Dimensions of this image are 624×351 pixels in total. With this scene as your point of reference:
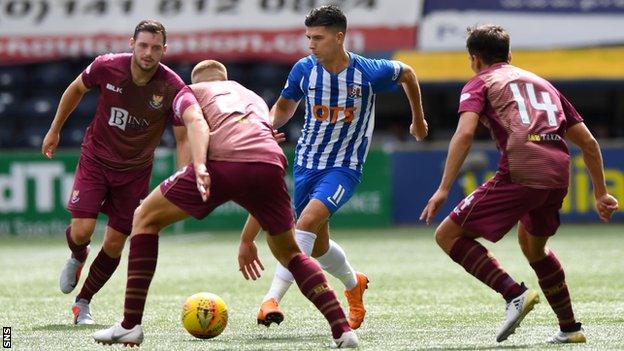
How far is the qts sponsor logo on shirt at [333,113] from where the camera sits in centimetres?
855

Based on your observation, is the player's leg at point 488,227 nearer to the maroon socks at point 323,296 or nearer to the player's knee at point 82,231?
the maroon socks at point 323,296

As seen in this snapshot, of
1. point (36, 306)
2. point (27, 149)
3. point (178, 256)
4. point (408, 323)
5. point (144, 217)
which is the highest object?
point (144, 217)

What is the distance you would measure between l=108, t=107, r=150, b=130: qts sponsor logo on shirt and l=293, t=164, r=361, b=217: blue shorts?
1.08 meters

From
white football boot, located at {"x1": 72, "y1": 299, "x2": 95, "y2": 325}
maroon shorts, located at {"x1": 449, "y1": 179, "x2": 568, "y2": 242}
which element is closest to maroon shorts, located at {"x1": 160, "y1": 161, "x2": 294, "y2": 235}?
maroon shorts, located at {"x1": 449, "y1": 179, "x2": 568, "y2": 242}

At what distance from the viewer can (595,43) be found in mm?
21469

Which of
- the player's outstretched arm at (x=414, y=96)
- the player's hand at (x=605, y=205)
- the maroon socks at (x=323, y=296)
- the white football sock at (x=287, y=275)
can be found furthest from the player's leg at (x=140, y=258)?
the player's hand at (x=605, y=205)

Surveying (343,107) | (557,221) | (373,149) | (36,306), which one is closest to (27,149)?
(373,149)

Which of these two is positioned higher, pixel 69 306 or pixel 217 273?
pixel 69 306

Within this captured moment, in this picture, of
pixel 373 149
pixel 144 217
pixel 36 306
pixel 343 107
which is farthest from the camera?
pixel 373 149

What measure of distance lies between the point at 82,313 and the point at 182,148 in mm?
1508

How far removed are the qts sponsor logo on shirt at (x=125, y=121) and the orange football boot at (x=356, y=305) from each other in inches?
67.9

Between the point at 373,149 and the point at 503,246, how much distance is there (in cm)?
373

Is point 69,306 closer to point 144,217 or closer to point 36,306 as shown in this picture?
point 36,306

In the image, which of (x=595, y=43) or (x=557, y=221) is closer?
(x=557, y=221)
